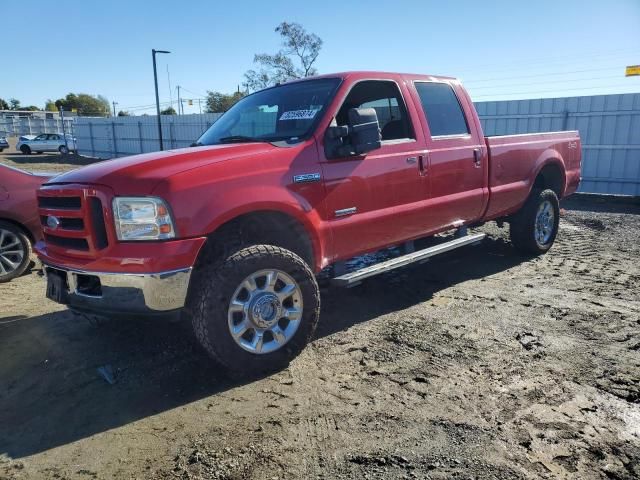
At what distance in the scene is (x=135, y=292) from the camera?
299cm

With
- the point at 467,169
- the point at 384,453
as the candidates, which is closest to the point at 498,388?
the point at 384,453

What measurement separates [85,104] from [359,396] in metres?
94.7

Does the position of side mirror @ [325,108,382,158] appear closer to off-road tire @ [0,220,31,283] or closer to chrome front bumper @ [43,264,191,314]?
chrome front bumper @ [43,264,191,314]

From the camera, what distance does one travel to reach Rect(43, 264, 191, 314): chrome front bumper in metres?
2.96

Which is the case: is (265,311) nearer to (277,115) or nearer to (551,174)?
(277,115)

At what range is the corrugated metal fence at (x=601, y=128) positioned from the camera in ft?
39.3

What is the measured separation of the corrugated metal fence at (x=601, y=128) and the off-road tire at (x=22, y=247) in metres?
12.4

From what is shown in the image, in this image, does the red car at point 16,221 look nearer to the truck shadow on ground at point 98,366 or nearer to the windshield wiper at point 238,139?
the truck shadow on ground at point 98,366

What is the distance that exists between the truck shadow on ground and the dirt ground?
1 cm

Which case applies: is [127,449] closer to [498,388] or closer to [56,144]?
[498,388]

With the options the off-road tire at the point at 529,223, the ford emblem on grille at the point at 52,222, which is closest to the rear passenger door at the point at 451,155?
the off-road tire at the point at 529,223

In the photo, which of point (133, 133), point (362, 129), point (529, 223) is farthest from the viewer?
point (133, 133)

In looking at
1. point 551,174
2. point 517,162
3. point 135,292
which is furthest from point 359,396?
point 551,174

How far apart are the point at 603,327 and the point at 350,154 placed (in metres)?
2.58
